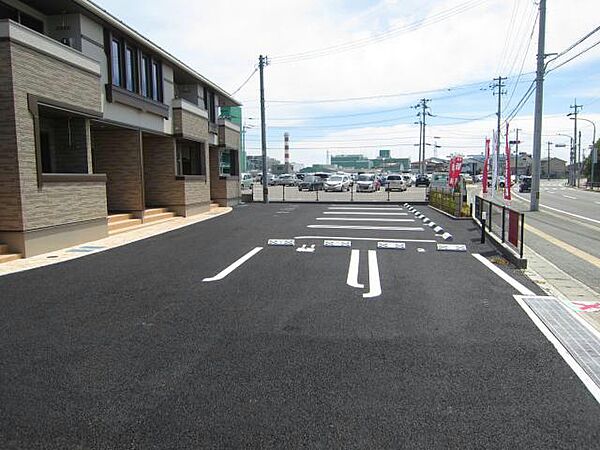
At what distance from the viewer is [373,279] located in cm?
824

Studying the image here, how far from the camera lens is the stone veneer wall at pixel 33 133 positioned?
32.9ft

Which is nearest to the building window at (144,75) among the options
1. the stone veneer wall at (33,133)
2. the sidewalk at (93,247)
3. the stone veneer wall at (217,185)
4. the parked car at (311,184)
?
the stone veneer wall at (33,133)

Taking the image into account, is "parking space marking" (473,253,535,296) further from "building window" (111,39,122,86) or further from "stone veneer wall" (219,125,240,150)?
"stone veneer wall" (219,125,240,150)

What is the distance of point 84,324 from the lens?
18.7 feet

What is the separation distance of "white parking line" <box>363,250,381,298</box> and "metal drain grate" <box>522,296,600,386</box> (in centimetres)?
215

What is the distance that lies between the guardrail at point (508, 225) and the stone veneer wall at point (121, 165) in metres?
11.1

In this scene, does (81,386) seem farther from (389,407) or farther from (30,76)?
(30,76)

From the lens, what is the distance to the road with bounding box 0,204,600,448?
3359 millimetres

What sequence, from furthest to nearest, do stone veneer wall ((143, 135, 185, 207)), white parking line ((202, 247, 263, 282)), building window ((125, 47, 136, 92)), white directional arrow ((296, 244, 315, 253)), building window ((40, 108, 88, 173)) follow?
1. stone veneer wall ((143, 135, 185, 207))
2. building window ((125, 47, 136, 92))
3. building window ((40, 108, 88, 173))
4. white directional arrow ((296, 244, 315, 253))
5. white parking line ((202, 247, 263, 282))

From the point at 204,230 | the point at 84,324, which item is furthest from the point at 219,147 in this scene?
the point at 84,324

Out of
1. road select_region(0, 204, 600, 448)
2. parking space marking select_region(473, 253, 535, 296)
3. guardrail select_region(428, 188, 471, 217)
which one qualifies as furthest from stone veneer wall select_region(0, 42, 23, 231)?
guardrail select_region(428, 188, 471, 217)

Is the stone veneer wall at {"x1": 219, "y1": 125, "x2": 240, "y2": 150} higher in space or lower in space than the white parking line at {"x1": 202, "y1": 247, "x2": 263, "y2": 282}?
higher

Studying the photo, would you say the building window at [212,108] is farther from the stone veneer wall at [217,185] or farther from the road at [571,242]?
the road at [571,242]

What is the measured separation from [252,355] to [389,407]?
1561 millimetres
